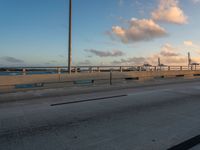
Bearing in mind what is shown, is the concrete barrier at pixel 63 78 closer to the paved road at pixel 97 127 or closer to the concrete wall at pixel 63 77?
the concrete wall at pixel 63 77

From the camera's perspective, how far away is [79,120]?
610 centimetres

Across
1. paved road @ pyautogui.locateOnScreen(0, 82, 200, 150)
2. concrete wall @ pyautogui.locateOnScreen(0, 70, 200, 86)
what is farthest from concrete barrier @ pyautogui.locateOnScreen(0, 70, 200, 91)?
paved road @ pyautogui.locateOnScreen(0, 82, 200, 150)

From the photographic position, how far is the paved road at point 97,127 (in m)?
4.35

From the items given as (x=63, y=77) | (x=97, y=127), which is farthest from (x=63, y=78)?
(x=97, y=127)

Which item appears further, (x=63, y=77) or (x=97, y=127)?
(x=63, y=77)

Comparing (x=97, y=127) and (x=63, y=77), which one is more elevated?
(x=63, y=77)

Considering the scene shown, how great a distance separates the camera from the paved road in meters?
4.35

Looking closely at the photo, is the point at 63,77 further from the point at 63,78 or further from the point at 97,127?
the point at 97,127

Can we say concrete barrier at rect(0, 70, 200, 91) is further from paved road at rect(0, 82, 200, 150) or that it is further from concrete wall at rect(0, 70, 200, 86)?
paved road at rect(0, 82, 200, 150)

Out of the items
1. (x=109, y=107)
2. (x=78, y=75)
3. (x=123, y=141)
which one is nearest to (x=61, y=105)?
(x=109, y=107)

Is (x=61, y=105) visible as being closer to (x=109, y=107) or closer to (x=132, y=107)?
(x=109, y=107)

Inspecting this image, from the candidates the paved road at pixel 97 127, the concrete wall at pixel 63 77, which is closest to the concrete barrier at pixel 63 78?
the concrete wall at pixel 63 77

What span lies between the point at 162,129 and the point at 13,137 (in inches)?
143

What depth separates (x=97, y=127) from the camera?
5449 millimetres
